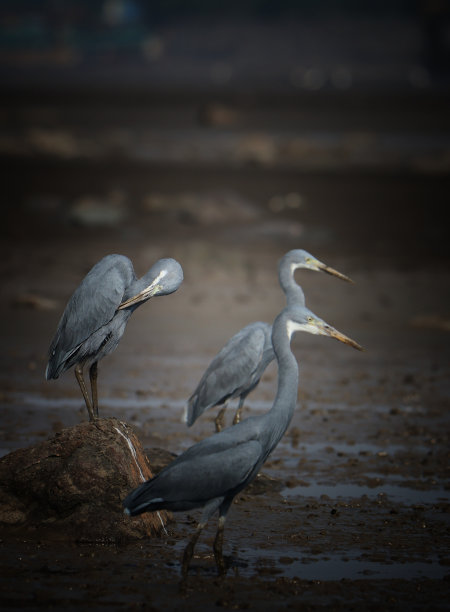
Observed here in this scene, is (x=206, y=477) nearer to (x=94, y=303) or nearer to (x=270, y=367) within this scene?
(x=94, y=303)

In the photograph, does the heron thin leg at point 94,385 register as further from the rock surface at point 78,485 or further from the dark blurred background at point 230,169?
the dark blurred background at point 230,169

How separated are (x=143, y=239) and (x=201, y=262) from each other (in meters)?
2.40

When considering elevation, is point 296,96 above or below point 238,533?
below

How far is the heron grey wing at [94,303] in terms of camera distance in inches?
318

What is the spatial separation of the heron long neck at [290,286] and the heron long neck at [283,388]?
2311 millimetres

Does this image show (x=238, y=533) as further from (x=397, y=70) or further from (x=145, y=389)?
(x=397, y=70)

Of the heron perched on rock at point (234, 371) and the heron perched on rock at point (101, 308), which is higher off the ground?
the heron perched on rock at point (101, 308)

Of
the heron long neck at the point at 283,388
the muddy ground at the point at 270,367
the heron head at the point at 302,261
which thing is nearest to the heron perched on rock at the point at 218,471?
the heron long neck at the point at 283,388

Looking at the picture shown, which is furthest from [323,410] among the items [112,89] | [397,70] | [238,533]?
[397,70]

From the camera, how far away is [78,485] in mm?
7227

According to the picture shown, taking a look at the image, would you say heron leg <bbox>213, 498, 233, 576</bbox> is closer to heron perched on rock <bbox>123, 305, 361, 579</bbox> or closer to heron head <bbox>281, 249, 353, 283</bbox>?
heron perched on rock <bbox>123, 305, 361, 579</bbox>

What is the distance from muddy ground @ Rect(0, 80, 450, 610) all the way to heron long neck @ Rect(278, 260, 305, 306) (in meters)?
1.32

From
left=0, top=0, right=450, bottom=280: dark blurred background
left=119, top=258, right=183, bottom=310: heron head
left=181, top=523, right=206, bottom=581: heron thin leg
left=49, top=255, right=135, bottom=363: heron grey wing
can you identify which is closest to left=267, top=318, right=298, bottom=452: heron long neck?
left=181, top=523, right=206, bottom=581: heron thin leg

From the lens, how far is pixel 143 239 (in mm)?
20203
